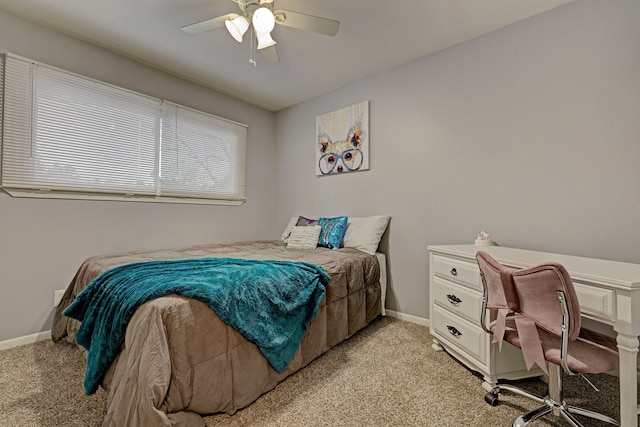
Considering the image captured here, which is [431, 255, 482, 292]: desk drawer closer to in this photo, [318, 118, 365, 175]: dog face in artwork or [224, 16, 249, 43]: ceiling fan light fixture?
[318, 118, 365, 175]: dog face in artwork

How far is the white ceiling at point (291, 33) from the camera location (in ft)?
6.34

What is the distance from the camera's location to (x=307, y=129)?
3.59 m

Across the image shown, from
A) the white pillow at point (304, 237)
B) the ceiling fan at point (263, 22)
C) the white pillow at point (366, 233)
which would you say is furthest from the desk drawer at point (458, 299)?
the ceiling fan at point (263, 22)

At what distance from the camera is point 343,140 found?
3.15 meters

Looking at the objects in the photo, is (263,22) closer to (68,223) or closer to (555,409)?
(68,223)

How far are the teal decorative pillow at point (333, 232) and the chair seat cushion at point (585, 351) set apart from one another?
1.65m

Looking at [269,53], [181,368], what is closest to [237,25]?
[269,53]

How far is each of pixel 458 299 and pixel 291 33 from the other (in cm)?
241

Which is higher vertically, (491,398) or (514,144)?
(514,144)

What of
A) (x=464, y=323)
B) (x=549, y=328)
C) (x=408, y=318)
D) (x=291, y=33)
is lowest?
(x=408, y=318)

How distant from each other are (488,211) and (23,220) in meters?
3.70

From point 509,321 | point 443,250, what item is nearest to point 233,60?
point 443,250

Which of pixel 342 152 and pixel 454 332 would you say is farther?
pixel 342 152

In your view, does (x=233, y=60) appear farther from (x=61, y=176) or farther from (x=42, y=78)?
(x=61, y=176)
